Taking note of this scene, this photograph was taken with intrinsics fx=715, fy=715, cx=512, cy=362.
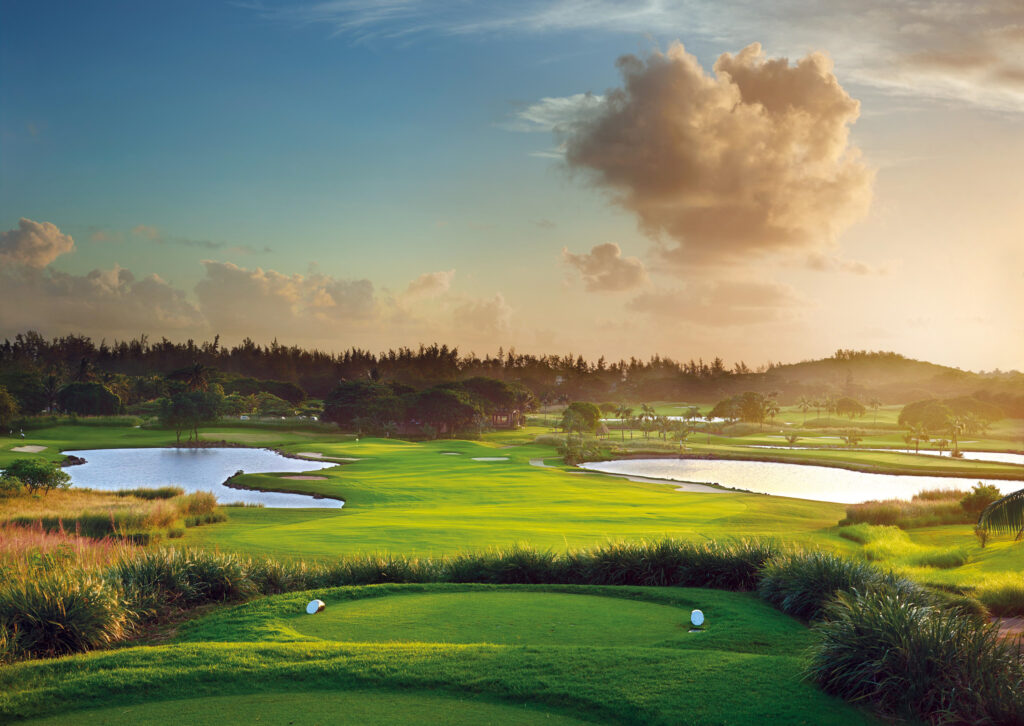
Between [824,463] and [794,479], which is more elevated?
[824,463]

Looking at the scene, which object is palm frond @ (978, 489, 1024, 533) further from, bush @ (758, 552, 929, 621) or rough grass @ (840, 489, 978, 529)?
rough grass @ (840, 489, 978, 529)

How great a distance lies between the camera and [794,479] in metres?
62.5

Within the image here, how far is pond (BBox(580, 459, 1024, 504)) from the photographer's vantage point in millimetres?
54219

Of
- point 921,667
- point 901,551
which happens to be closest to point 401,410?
point 901,551

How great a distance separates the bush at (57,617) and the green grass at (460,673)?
92cm

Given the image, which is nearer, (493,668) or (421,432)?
(493,668)

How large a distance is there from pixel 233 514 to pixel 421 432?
73.0 metres

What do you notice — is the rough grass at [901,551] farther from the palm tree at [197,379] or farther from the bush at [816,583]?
the palm tree at [197,379]

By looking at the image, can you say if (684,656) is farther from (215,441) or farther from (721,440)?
(721,440)

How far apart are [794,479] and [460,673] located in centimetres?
5947

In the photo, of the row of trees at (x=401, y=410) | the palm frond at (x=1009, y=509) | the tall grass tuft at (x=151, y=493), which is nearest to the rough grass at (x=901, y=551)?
the palm frond at (x=1009, y=509)

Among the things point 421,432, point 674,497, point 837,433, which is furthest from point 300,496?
point 837,433

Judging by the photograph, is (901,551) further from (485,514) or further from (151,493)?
(151,493)

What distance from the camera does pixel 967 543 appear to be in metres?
21.9
